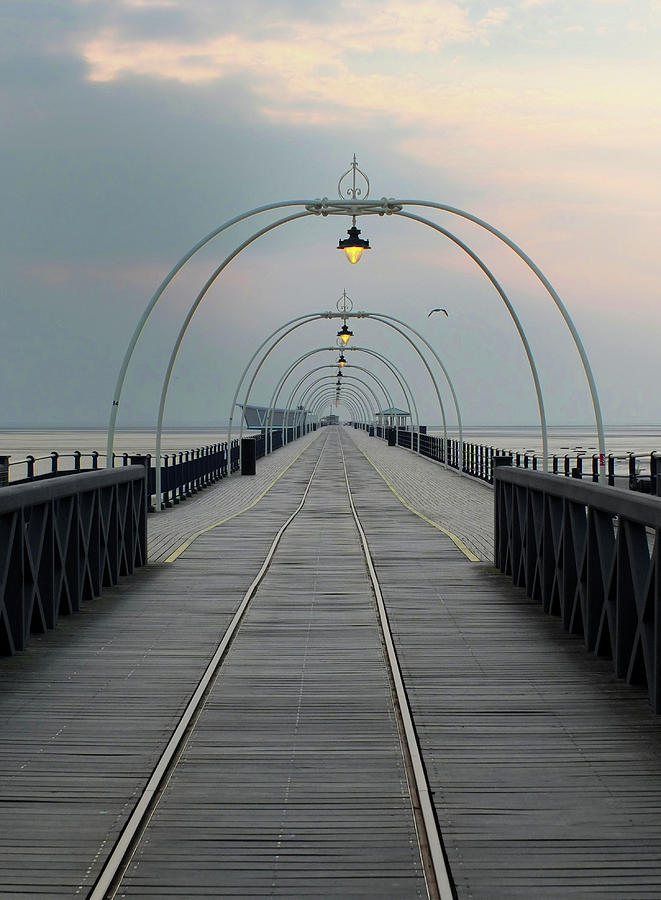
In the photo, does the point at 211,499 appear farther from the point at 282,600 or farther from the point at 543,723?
the point at 543,723

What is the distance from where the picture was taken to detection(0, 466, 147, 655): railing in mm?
7992

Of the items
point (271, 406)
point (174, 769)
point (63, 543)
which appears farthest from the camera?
point (271, 406)

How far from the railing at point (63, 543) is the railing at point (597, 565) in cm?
417

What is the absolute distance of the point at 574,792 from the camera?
517cm

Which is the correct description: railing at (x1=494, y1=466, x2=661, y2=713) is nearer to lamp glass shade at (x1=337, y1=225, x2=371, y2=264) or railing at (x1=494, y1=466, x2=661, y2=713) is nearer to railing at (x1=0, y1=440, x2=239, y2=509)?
lamp glass shade at (x1=337, y1=225, x2=371, y2=264)

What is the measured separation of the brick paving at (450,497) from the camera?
17.9 m

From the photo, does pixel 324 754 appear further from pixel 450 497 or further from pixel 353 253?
pixel 450 497

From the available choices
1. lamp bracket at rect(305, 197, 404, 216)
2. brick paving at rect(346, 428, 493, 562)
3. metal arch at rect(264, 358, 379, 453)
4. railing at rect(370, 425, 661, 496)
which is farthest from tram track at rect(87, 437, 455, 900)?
metal arch at rect(264, 358, 379, 453)

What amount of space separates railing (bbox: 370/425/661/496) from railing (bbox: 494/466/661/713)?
150cm

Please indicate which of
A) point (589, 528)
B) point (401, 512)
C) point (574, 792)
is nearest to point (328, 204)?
point (401, 512)

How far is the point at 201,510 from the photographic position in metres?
24.1

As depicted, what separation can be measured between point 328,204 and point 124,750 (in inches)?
574

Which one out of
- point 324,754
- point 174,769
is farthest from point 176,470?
point 174,769

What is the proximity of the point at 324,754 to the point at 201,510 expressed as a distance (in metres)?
18.6
